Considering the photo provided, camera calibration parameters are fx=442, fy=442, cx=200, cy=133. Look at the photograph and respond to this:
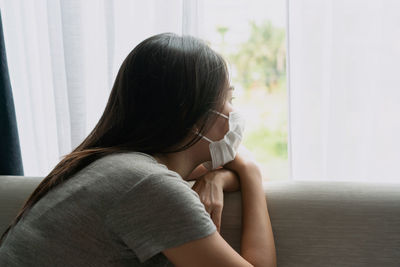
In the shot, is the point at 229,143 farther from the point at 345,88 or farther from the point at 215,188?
the point at 345,88

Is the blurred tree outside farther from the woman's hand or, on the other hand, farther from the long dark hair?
the long dark hair

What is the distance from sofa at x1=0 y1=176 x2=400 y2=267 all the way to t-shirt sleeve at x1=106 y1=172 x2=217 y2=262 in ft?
1.17

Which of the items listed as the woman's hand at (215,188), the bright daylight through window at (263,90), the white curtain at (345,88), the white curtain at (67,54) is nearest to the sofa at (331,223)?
the woman's hand at (215,188)

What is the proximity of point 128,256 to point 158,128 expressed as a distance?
290 mm

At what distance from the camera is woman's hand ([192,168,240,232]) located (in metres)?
1.15

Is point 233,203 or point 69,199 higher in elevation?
point 69,199

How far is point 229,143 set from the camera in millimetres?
1168

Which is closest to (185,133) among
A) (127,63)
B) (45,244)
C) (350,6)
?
(127,63)

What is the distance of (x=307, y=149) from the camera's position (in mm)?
1507

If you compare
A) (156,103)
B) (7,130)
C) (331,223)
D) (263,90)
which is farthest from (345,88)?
(263,90)

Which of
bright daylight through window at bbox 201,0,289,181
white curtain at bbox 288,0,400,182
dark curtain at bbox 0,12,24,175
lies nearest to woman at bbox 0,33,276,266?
white curtain at bbox 288,0,400,182

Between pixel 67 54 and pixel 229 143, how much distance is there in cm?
84

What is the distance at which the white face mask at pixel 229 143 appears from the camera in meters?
1.16

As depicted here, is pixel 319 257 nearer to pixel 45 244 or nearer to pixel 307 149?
pixel 307 149
